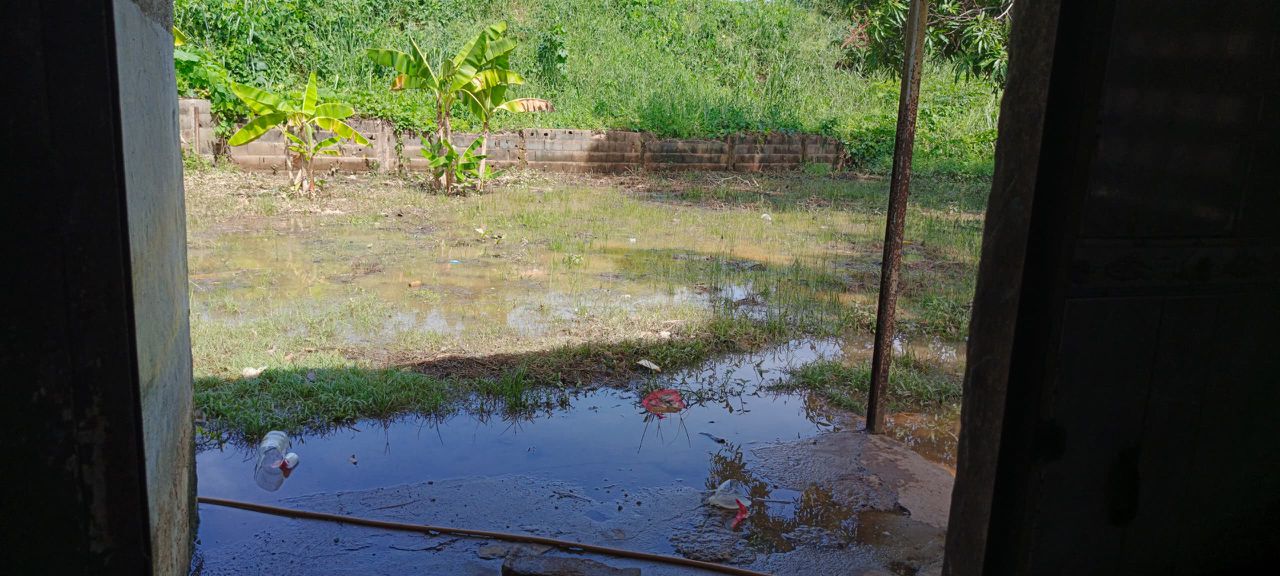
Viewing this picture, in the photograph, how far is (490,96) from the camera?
1071cm

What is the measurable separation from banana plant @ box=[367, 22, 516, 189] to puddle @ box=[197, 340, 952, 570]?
6559mm

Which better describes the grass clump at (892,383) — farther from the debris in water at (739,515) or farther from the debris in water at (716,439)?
the debris in water at (739,515)

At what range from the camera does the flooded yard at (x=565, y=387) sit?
3225 millimetres

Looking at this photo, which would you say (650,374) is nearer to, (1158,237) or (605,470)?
(605,470)

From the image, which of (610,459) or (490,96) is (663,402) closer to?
(610,459)

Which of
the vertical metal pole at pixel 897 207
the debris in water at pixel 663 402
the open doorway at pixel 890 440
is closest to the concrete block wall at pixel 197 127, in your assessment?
the open doorway at pixel 890 440

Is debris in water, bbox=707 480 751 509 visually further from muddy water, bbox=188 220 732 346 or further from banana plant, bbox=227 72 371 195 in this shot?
banana plant, bbox=227 72 371 195

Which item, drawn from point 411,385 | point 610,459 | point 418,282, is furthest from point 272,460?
point 418,282

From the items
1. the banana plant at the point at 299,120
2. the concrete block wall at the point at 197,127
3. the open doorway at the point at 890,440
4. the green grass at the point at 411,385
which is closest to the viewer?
the open doorway at the point at 890,440

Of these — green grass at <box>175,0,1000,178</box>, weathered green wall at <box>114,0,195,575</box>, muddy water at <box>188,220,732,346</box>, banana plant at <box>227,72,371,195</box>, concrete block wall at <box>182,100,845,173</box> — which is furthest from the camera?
green grass at <box>175,0,1000,178</box>

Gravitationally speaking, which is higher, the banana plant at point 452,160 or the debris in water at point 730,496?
the banana plant at point 452,160

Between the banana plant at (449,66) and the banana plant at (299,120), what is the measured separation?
89 cm

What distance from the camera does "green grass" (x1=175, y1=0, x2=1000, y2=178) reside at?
1258 centimetres

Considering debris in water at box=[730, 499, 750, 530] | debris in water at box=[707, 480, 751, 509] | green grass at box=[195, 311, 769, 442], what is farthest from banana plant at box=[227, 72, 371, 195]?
debris in water at box=[730, 499, 750, 530]
